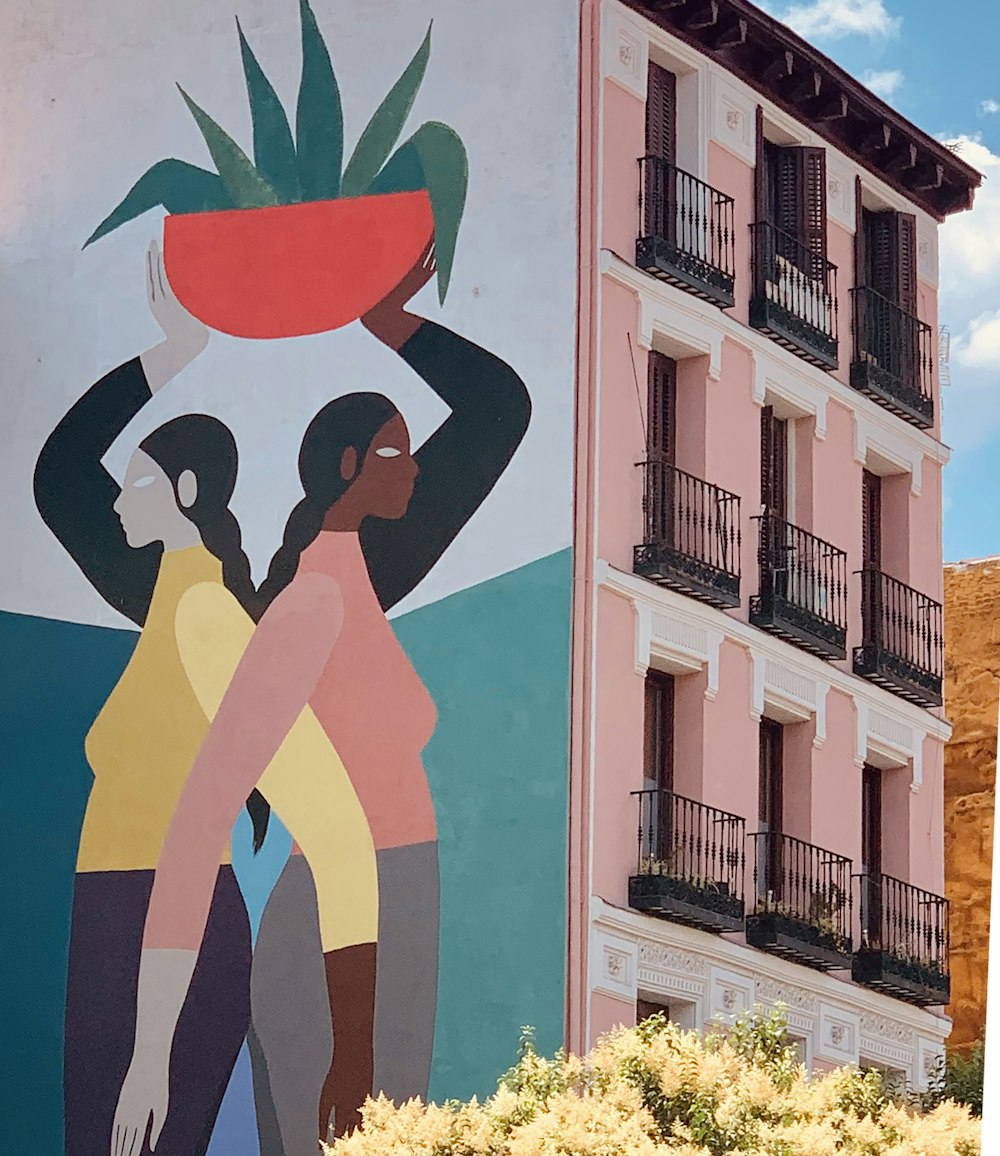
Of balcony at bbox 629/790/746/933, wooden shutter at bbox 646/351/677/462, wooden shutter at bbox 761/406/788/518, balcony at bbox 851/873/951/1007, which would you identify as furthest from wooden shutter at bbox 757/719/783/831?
wooden shutter at bbox 646/351/677/462

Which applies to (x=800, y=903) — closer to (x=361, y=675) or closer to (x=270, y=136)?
(x=361, y=675)

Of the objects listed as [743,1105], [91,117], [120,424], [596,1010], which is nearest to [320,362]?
[120,424]

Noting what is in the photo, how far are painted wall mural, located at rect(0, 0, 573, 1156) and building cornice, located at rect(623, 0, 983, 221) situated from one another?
234 cm

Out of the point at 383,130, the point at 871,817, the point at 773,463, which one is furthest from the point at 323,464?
the point at 871,817

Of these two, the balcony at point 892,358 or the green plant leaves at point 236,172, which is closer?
the green plant leaves at point 236,172

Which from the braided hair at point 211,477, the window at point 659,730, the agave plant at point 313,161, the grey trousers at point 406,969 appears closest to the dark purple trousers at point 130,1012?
the grey trousers at point 406,969

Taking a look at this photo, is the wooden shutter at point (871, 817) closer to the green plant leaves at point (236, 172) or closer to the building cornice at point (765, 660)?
the building cornice at point (765, 660)

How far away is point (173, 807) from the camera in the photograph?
102ft

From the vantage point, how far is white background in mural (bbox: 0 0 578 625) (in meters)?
30.1

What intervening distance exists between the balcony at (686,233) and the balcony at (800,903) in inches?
254

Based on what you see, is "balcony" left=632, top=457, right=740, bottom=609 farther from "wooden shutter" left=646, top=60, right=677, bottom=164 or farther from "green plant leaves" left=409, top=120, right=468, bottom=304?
"wooden shutter" left=646, top=60, right=677, bottom=164

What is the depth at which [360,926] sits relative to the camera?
29.4 metres

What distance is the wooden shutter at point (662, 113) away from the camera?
32.0 m

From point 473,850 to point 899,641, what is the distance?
8.18 m
